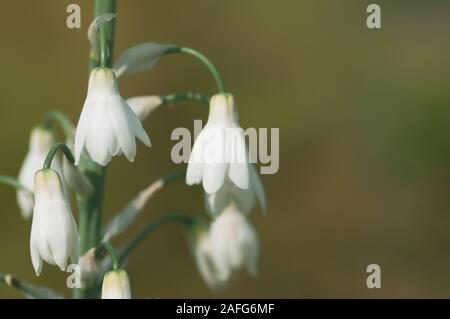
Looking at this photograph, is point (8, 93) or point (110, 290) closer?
point (110, 290)

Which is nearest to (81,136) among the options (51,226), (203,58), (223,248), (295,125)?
(51,226)

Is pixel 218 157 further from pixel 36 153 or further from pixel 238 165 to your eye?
pixel 36 153

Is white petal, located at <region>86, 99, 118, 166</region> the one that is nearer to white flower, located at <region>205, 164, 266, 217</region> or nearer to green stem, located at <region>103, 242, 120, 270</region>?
green stem, located at <region>103, 242, 120, 270</region>

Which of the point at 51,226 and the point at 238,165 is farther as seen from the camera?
the point at 238,165

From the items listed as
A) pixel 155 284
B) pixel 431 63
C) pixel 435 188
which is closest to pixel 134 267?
pixel 155 284

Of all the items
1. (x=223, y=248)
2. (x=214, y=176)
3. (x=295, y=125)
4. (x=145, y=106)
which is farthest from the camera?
(x=295, y=125)
